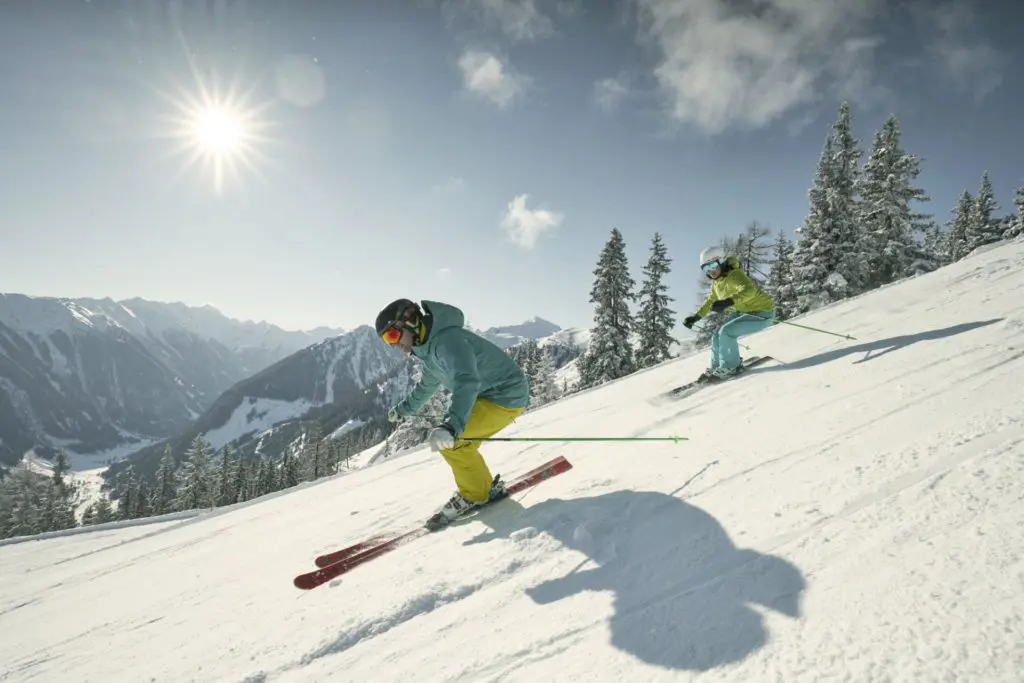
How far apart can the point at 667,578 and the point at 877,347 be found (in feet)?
18.4

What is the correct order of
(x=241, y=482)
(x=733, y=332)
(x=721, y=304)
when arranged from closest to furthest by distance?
(x=733, y=332), (x=721, y=304), (x=241, y=482)

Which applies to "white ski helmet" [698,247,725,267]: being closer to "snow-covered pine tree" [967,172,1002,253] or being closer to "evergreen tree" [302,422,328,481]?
"snow-covered pine tree" [967,172,1002,253]

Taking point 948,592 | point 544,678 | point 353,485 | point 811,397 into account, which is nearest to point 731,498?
point 948,592

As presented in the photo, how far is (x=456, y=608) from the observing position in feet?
9.57

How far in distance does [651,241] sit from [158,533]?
31.4m

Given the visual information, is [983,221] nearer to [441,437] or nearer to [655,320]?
[655,320]

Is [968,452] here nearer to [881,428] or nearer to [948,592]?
[881,428]

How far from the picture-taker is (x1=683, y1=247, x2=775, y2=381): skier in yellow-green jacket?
25.0ft

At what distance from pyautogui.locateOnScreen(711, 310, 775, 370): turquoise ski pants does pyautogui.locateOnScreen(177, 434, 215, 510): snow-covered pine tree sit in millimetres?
64422

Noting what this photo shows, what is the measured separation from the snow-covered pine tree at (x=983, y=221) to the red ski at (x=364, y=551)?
52.2m

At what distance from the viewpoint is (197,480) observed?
192ft

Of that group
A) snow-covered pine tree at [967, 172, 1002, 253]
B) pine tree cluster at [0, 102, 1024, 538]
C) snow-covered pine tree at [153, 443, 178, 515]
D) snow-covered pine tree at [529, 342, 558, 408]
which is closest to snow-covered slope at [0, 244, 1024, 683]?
pine tree cluster at [0, 102, 1024, 538]

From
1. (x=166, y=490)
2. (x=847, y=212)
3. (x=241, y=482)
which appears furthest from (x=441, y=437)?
(x=166, y=490)

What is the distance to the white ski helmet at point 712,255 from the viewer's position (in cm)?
780
